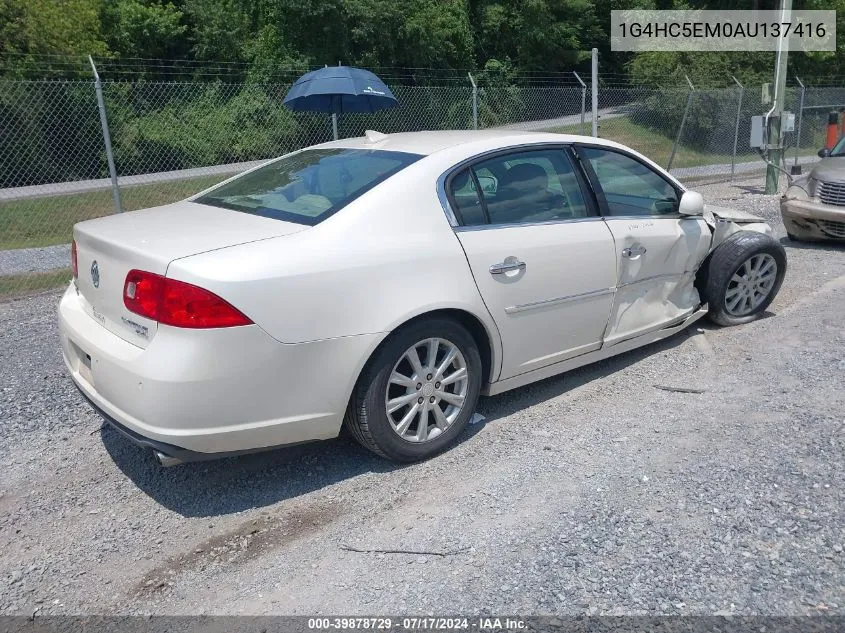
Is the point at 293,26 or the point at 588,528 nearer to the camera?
the point at 588,528

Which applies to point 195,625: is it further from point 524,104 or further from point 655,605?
point 524,104

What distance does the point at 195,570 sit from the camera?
10.1 ft

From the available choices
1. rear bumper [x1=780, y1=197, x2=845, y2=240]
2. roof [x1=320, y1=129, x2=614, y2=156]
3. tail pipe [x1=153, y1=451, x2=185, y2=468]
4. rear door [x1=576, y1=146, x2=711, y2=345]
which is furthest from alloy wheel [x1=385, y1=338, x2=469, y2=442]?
rear bumper [x1=780, y1=197, x2=845, y2=240]

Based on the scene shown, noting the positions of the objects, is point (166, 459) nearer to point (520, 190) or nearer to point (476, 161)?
point (476, 161)

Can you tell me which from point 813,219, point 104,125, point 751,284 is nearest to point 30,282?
point 104,125

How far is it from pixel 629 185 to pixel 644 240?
1.44ft

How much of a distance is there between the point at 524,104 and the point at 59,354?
1276 cm

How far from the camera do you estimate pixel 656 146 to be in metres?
20.7

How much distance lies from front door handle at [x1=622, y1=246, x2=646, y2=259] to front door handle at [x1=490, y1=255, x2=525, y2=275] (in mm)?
869

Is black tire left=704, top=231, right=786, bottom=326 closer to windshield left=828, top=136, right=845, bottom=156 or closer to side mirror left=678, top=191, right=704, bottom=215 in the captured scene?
side mirror left=678, top=191, right=704, bottom=215

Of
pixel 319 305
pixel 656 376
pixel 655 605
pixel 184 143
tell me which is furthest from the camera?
pixel 184 143

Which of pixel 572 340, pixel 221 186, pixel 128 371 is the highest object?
pixel 221 186

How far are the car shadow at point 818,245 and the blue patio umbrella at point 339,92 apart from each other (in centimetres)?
532

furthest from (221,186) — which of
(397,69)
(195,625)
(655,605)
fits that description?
(397,69)
